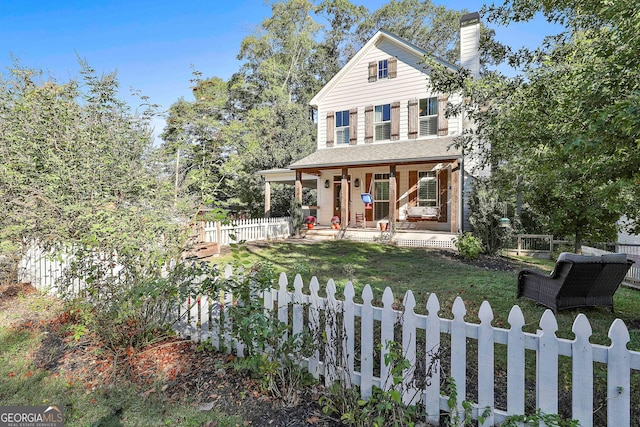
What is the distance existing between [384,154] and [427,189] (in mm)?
2481

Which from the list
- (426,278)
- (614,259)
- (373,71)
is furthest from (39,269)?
(373,71)

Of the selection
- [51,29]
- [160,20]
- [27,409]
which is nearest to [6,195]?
[27,409]

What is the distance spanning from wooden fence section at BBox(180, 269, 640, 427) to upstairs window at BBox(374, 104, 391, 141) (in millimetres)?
12324

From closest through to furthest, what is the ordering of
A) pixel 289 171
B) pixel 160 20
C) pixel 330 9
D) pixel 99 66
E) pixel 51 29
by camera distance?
pixel 99 66 → pixel 51 29 → pixel 160 20 → pixel 289 171 → pixel 330 9

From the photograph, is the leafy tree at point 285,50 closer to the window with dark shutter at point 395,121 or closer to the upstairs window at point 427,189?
the window with dark shutter at point 395,121

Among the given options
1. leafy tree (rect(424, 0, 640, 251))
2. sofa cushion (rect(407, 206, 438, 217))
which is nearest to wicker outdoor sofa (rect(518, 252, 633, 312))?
leafy tree (rect(424, 0, 640, 251))

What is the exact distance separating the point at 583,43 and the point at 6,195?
8590mm

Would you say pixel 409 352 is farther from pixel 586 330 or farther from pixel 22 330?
pixel 22 330

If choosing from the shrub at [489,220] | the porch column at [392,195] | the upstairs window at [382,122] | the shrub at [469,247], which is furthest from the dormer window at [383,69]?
the shrub at [469,247]

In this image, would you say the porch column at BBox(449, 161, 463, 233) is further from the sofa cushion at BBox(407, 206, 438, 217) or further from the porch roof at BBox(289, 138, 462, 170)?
the sofa cushion at BBox(407, 206, 438, 217)

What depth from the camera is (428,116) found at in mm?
13500

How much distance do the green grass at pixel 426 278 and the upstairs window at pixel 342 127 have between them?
6.00 meters

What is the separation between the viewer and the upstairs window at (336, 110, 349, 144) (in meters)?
15.3

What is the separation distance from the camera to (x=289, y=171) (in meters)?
15.4
